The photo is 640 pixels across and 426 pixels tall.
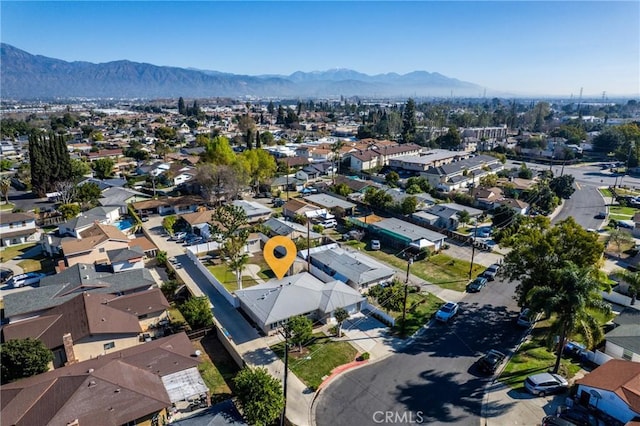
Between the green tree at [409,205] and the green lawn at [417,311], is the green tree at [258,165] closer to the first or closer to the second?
the green tree at [409,205]

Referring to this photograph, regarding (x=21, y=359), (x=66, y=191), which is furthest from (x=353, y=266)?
(x=66, y=191)

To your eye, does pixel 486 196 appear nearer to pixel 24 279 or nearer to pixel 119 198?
pixel 119 198

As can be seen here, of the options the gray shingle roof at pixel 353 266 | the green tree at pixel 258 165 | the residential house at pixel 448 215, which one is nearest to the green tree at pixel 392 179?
the residential house at pixel 448 215

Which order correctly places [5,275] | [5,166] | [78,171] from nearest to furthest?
[5,275] < [78,171] < [5,166]

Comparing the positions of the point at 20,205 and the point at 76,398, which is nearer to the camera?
the point at 76,398

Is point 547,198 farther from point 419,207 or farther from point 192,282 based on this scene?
point 192,282

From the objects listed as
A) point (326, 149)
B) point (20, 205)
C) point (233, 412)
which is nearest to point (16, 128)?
point (20, 205)
